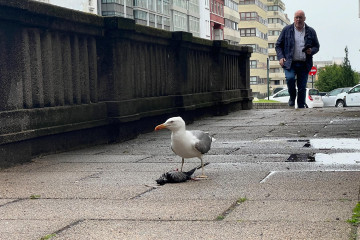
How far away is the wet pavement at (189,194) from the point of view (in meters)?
3.90

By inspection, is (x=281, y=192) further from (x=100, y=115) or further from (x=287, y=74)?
(x=287, y=74)

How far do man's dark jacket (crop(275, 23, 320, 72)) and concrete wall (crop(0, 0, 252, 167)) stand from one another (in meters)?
1.74

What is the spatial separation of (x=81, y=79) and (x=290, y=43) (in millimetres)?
5582

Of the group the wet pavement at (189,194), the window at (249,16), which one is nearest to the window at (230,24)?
the window at (249,16)

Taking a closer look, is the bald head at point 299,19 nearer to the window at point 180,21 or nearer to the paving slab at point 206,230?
the paving slab at point 206,230

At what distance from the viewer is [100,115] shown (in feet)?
31.9

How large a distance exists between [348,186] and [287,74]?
29.5 feet

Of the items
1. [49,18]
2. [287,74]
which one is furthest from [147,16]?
[49,18]

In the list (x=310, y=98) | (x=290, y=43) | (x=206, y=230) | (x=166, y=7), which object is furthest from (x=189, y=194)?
(x=166, y=7)

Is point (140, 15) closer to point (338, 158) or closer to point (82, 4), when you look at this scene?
point (82, 4)

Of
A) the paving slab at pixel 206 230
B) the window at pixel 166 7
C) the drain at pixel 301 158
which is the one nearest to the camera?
the paving slab at pixel 206 230

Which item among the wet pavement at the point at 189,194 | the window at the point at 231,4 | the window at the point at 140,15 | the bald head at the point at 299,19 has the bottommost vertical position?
the wet pavement at the point at 189,194

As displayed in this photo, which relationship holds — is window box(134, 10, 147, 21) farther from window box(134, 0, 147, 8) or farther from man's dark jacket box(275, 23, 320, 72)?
man's dark jacket box(275, 23, 320, 72)

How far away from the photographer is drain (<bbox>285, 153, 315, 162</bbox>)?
714 cm
